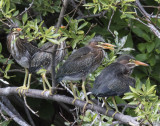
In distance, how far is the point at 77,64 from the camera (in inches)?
145

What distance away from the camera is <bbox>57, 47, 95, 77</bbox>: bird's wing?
3598mm

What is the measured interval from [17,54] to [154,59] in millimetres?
1551

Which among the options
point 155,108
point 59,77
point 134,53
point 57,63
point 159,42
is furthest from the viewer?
point 134,53

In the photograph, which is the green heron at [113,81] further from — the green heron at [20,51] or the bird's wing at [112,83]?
the green heron at [20,51]

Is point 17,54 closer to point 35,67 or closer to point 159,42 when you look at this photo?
Answer: point 35,67

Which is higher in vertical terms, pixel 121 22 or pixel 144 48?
pixel 121 22

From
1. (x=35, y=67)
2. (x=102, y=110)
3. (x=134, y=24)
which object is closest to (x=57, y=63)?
(x=35, y=67)

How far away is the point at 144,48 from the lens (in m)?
4.46

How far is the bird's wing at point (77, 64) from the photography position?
360 centimetres

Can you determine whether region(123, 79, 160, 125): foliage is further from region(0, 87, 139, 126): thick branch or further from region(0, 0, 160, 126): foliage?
region(0, 87, 139, 126): thick branch

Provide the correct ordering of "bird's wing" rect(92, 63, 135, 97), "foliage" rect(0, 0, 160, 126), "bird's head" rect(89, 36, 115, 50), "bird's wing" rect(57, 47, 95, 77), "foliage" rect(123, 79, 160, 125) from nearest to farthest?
"foliage" rect(123, 79, 160, 125) → "bird's wing" rect(92, 63, 135, 97) → "foliage" rect(0, 0, 160, 126) → "bird's wing" rect(57, 47, 95, 77) → "bird's head" rect(89, 36, 115, 50)

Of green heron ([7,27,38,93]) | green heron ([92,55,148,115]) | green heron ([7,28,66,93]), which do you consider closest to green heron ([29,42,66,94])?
green heron ([7,28,66,93])

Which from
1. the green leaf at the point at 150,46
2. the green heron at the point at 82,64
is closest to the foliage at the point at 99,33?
the green leaf at the point at 150,46

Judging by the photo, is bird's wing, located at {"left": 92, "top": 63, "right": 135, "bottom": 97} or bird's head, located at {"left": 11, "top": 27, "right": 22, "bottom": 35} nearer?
bird's wing, located at {"left": 92, "top": 63, "right": 135, "bottom": 97}
